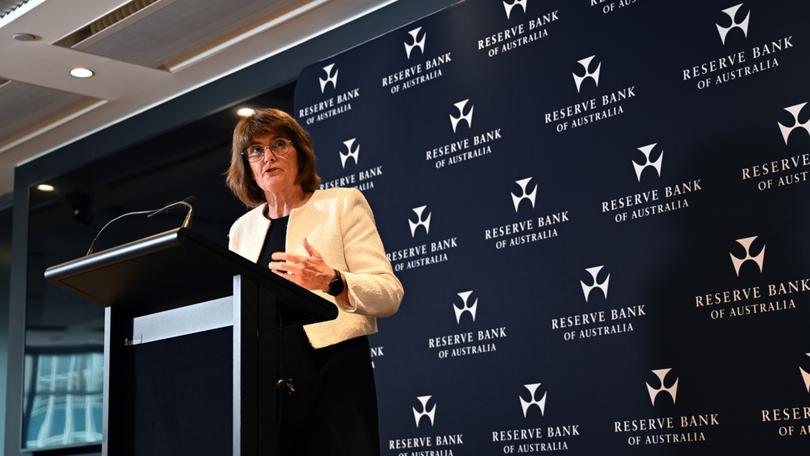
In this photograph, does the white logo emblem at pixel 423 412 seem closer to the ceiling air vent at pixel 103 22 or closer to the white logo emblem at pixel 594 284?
the white logo emblem at pixel 594 284

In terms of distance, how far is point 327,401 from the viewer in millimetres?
1822

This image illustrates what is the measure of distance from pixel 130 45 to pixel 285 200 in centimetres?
309

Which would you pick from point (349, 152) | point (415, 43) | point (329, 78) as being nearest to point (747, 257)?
point (415, 43)

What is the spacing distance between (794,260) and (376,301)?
1.64 metres

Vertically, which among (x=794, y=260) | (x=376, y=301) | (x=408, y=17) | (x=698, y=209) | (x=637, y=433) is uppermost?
(x=408, y=17)

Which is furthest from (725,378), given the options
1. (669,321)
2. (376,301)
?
(376,301)

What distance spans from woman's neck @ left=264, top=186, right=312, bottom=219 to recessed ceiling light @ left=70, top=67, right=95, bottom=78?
339cm

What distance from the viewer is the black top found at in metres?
2.05

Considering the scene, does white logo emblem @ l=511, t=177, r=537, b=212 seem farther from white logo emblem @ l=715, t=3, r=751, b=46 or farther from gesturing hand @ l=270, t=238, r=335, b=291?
gesturing hand @ l=270, t=238, r=335, b=291

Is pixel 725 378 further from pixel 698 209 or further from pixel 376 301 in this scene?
pixel 376 301

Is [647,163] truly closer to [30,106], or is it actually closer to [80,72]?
[80,72]

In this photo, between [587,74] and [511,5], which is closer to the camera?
[587,74]

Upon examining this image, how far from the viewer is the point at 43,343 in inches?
241

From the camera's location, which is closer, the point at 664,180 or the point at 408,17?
the point at 664,180
